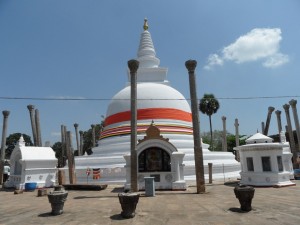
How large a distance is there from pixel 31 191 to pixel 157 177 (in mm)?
9735

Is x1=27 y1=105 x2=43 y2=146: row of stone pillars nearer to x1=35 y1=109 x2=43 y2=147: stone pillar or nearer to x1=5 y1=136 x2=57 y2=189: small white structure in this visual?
x1=35 y1=109 x2=43 y2=147: stone pillar

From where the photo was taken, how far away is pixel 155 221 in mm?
8352

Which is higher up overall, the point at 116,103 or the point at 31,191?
the point at 116,103

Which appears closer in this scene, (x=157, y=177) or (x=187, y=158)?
(x=157, y=177)

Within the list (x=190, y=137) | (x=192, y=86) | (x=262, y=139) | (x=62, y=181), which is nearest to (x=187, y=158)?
(x=190, y=137)

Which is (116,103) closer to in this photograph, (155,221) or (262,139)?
(262,139)

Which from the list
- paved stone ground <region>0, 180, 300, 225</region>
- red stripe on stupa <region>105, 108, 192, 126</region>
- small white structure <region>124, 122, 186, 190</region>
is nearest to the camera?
paved stone ground <region>0, 180, 300, 225</region>

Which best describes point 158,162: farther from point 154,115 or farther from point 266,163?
point 154,115

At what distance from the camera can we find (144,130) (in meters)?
25.8

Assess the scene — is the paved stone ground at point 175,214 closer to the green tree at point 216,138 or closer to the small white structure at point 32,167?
the small white structure at point 32,167

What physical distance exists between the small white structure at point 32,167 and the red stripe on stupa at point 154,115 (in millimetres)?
8318

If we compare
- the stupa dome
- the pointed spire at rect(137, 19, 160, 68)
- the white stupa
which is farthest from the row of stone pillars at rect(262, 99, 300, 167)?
the pointed spire at rect(137, 19, 160, 68)

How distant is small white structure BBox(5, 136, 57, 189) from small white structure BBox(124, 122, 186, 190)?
845 cm

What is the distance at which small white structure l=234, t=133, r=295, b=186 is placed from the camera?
1805 cm
